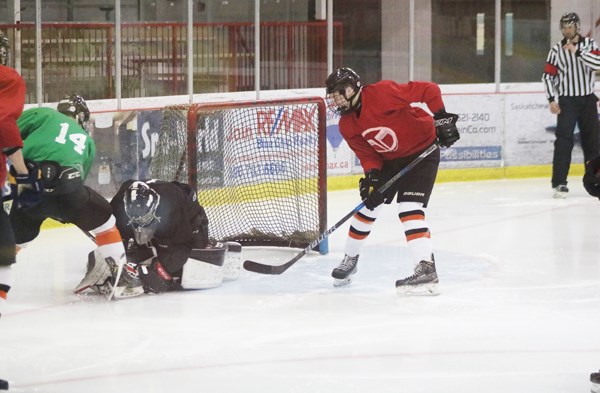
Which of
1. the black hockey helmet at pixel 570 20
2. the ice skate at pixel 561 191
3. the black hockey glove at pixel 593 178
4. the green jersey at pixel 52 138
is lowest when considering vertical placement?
the ice skate at pixel 561 191

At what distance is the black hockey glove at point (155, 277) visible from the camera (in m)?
4.87

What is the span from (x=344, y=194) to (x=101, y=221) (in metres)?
3.70

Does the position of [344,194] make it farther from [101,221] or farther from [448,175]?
[101,221]

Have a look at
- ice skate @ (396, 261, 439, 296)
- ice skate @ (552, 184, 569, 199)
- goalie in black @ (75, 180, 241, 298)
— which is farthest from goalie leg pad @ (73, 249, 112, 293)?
ice skate @ (552, 184, 569, 199)

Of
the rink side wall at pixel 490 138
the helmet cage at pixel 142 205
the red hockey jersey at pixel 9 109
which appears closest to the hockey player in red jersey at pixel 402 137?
the helmet cage at pixel 142 205

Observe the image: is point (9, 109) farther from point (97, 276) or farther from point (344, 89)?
point (344, 89)

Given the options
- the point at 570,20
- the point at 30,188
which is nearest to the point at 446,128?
the point at 30,188

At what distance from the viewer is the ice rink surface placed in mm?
3613

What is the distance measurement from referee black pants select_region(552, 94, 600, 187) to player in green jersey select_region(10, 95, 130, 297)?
12.8 ft

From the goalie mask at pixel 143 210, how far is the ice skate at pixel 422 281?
0.99 m

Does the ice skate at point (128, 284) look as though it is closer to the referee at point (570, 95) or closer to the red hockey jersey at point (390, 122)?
the red hockey jersey at point (390, 122)

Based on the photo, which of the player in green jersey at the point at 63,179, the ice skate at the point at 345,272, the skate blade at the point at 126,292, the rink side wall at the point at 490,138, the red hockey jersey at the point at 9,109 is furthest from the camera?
the rink side wall at the point at 490,138

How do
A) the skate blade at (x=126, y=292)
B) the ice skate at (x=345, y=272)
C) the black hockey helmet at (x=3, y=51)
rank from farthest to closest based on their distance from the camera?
the ice skate at (x=345, y=272) → the skate blade at (x=126, y=292) → the black hockey helmet at (x=3, y=51)

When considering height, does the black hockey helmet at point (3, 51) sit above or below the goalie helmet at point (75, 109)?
above
